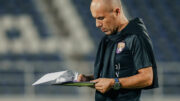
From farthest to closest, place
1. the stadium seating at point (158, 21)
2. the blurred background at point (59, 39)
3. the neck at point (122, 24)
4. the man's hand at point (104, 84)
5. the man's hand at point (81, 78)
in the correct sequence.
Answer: the stadium seating at point (158, 21), the blurred background at point (59, 39), the man's hand at point (81, 78), the neck at point (122, 24), the man's hand at point (104, 84)

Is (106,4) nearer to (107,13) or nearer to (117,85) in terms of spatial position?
(107,13)

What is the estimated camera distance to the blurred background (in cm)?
861

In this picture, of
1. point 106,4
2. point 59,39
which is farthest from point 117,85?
point 59,39

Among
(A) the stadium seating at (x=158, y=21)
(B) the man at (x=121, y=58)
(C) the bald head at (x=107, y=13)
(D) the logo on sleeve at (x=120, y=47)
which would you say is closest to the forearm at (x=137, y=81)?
(B) the man at (x=121, y=58)

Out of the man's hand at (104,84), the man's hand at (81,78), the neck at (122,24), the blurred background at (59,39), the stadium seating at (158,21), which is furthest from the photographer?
the stadium seating at (158,21)

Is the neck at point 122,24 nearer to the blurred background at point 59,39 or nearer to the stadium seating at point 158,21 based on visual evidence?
the blurred background at point 59,39

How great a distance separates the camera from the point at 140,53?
2.14m

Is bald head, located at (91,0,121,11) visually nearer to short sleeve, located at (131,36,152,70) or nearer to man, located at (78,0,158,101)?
man, located at (78,0,158,101)

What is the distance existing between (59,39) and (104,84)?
7.69m

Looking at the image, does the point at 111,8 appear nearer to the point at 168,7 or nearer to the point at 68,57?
the point at 68,57

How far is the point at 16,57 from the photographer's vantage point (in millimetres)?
9281

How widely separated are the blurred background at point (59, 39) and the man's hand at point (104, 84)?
573cm

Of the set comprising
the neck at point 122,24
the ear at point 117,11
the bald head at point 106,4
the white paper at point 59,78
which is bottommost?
the white paper at point 59,78

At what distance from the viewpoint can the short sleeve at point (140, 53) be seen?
214 centimetres
